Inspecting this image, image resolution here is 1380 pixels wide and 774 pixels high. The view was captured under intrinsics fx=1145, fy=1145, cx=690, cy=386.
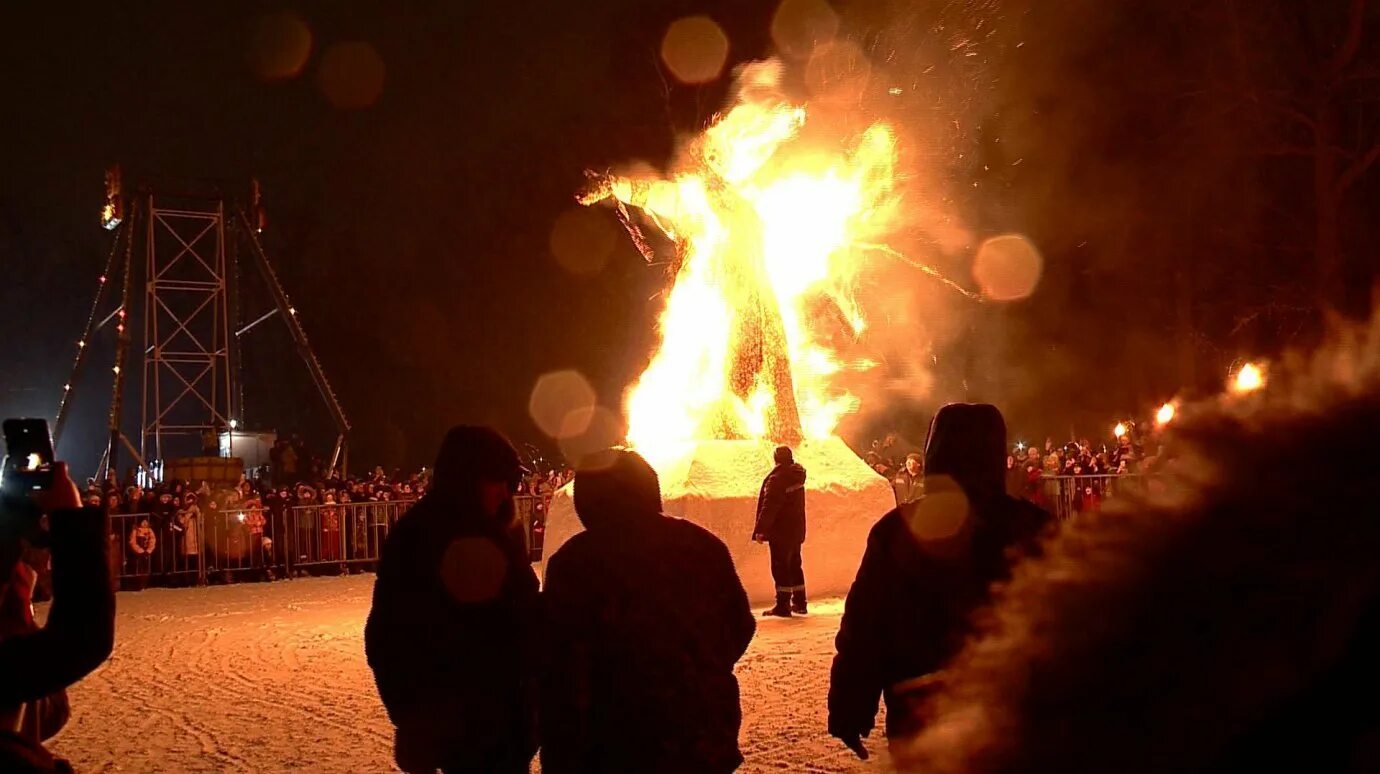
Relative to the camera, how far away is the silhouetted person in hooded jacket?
3.83 m

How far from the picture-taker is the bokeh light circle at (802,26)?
13.2 metres

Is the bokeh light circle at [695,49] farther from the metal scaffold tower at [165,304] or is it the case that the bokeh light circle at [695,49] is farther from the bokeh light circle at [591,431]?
the bokeh light circle at [591,431]

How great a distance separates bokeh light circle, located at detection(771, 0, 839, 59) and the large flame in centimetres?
35

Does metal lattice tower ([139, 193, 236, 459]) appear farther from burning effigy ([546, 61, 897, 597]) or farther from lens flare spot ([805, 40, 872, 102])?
lens flare spot ([805, 40, 872, 102])

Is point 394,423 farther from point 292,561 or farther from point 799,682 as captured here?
point 799,682

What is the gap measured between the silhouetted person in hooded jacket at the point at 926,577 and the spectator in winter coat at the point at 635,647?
0.43 metres

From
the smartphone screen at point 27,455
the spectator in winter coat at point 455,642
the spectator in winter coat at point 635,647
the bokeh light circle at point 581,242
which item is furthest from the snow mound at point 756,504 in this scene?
the bokeh light circle at point 581,242

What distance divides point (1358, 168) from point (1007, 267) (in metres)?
6.46

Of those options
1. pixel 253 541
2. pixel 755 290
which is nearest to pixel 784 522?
pixel 755 290

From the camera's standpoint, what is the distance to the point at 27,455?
291 cm

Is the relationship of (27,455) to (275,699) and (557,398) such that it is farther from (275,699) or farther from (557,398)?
(557,398)

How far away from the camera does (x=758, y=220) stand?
14023mm

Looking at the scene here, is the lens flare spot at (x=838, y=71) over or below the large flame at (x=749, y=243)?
over

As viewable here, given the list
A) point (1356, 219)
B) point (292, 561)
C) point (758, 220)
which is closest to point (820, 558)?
point (758, 220)
